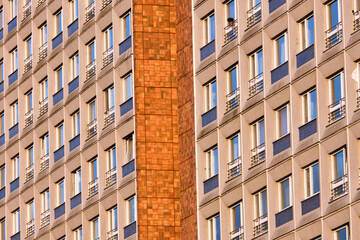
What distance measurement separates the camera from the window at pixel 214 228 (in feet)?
250

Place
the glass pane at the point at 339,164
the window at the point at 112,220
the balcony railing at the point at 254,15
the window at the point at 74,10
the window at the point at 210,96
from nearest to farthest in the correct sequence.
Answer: the glass pane at the point at 339,164
the balcony railing at the point at 254,15
the window at the point at 210,96
the window at the point at 112,220
the window at the point at 74,10

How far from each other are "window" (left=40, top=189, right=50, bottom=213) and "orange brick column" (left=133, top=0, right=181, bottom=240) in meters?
10.4

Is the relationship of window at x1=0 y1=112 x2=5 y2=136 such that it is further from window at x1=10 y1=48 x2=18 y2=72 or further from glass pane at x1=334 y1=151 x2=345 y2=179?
glass pane at x1=334 y1=151 x2=345 y2=179

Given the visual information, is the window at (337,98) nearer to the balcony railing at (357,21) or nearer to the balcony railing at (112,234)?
the balcony railing at (357,21)

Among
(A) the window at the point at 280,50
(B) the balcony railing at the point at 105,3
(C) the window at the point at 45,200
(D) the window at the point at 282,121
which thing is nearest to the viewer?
(D) the window at the point at 282,121

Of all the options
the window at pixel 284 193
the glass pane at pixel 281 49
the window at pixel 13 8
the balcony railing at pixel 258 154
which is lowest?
the window at pixel 284 193

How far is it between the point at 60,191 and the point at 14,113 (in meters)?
8.52

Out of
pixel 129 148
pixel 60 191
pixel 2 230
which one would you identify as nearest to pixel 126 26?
pixel 129 148

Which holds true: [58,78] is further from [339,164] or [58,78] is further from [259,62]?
[339,164]

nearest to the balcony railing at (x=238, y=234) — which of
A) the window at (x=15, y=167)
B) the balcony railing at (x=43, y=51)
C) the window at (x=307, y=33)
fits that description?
the window at (x=307, y=33)

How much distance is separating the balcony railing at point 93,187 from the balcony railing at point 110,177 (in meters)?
0.93

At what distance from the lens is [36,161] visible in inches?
3607

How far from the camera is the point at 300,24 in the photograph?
A: 72.2 meters

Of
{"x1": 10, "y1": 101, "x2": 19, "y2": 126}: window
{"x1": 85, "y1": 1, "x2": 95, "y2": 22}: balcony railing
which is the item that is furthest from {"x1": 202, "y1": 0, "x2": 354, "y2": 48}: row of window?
{"x1": 10, "y1": 101, "x2": 19, "y2": 126}: window
